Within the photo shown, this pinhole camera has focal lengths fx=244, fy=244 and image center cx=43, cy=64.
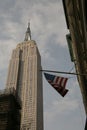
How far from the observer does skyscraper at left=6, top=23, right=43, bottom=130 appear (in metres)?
118

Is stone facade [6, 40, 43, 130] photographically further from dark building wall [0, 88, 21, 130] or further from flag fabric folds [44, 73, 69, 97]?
flag fabric folds [44, 73, 69, 97]

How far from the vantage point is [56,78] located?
15.1m

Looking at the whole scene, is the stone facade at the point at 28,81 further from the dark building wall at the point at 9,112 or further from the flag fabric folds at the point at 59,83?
the flag fabric folds at the point at 59,83

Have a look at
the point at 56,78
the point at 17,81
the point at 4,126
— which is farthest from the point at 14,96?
the point at 17,81

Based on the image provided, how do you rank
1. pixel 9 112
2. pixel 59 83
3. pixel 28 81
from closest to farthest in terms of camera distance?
1. pixel 59 83
2. pixel 9 112
3. pixel 28 81

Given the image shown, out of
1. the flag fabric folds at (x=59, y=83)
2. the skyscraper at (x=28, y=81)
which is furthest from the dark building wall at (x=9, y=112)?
the skyscraper at (x=28, y=81)

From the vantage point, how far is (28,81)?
5266 inches

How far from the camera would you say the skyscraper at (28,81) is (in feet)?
387

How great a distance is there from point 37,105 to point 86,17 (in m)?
111

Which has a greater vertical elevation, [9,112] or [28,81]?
[28,81]

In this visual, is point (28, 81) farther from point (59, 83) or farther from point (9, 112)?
point (59, 83)

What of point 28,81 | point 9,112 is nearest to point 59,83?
point 9,112

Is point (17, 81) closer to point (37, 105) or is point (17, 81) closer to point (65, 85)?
point (37, 105)

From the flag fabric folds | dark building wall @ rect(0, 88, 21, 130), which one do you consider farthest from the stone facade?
the flag fabric folds
